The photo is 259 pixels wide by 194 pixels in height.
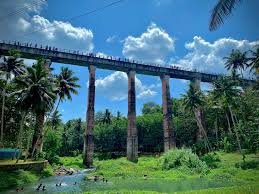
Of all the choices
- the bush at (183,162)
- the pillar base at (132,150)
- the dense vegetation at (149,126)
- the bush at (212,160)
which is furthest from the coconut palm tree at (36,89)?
the bush at (212,160)

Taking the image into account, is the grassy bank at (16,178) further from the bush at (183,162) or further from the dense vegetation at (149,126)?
the bush at (183,162)

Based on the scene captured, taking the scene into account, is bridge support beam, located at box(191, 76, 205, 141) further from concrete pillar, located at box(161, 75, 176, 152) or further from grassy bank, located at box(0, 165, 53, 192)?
grassy bank, located at box(0, 165, 53, 192)

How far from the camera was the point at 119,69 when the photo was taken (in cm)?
5272

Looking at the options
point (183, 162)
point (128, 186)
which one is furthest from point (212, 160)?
point (128, 186)

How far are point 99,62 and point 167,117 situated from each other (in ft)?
53.2

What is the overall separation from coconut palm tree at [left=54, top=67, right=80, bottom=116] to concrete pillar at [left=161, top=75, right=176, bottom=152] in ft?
57.5

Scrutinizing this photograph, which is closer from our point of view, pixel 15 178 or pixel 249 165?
pixel 15 178

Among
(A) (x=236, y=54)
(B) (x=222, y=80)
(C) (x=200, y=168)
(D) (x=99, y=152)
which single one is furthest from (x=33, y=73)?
(D) (x=99, y=152)

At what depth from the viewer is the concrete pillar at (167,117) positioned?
50.7 m

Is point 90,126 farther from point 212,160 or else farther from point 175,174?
point 212,160

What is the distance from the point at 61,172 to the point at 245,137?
31.6 meters

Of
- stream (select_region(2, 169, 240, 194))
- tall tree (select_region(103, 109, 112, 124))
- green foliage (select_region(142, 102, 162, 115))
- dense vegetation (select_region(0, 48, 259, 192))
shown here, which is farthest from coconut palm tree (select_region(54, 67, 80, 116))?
green foliage (select_region(142, 102, 162, 115))

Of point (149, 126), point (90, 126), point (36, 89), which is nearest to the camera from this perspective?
point (36, 89)

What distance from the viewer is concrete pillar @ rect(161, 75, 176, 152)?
1996 inches
